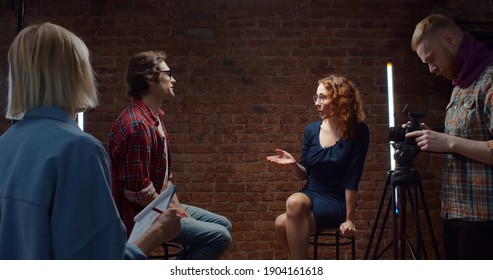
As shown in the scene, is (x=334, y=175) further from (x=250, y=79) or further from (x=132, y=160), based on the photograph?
(x=250, y=79)

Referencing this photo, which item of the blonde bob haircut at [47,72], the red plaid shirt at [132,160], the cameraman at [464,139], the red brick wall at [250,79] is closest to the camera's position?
the blonde bob haircut at [47,72]

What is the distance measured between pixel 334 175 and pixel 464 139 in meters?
0.95

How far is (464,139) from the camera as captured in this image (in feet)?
5.57

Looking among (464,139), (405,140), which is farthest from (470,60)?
(405,140)

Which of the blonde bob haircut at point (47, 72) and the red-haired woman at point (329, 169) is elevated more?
the blonde bob haircut at point (47, 72)

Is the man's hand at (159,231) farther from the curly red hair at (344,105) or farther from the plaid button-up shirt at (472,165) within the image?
the curly red hair at (344,105)

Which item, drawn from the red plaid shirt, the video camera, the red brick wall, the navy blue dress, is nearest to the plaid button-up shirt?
the video camera

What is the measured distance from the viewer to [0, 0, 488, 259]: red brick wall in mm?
3650

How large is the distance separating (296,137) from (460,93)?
1913 millimetres

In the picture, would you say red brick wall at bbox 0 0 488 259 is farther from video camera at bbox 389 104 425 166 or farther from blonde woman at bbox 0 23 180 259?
blonde woman at bbox 0 23 180 259

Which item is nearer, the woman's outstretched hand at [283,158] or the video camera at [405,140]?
the video camera at [405,140]

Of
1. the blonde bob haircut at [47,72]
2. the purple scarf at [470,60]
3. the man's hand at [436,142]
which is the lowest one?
the man's hand at [436,142]

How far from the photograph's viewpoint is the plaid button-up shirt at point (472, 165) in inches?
66.1

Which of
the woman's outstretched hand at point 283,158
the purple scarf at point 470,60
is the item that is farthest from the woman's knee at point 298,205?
the purple scarf at point 470,60
